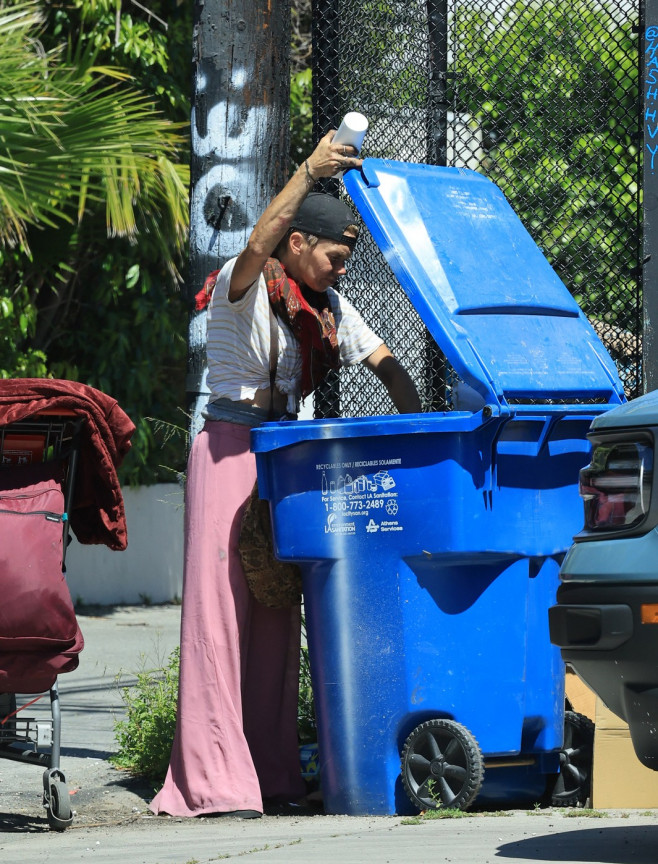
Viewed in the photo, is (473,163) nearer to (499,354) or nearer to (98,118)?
(499,354)

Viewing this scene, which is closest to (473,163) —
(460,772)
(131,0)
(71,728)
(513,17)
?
(513,17)

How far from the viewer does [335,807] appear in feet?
15.3

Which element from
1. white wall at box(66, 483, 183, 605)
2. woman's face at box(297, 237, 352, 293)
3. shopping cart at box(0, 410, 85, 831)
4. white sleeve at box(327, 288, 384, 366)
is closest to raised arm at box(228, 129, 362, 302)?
woman's face at box(297, 237, 352, 293)

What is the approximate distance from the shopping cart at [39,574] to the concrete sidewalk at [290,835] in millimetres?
286

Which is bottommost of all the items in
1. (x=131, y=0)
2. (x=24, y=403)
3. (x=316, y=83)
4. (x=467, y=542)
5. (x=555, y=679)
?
(x=555, y=679)

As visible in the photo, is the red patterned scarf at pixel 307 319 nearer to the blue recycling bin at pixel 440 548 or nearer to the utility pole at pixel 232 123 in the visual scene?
the blue recycling bin at pixel 440 548

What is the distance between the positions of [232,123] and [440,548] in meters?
2.11

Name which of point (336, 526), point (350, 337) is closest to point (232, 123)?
point (350, 337)

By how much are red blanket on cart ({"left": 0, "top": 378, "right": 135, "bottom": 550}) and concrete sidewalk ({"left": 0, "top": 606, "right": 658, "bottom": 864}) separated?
980 mm

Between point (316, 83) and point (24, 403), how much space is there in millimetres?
2144

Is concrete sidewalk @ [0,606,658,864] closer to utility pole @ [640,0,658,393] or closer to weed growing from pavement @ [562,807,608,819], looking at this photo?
weed growing from pavement @ [562,807,608,819]

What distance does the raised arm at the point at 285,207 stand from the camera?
4496 mm

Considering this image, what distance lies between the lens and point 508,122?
5746mm

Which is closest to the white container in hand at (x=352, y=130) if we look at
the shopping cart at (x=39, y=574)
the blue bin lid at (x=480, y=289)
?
the blue bin lid at (x=480, y=289)
